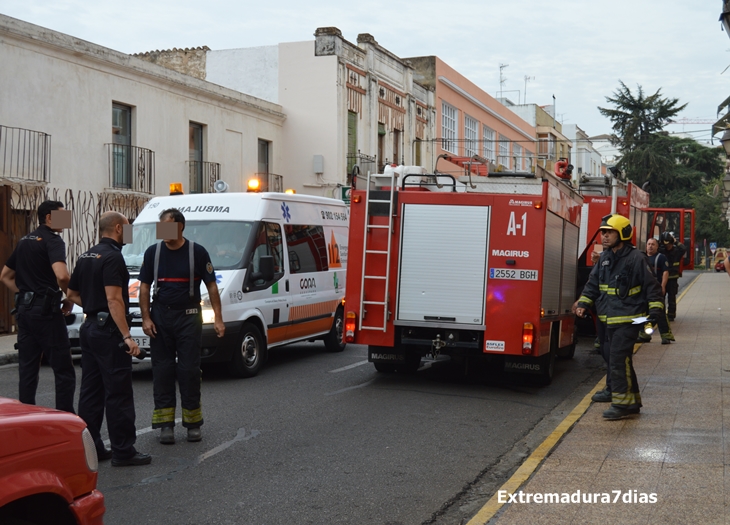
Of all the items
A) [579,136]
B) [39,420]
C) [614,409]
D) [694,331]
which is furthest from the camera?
[579,136]

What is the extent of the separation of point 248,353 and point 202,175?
12.9 m

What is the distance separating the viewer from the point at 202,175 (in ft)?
75.4

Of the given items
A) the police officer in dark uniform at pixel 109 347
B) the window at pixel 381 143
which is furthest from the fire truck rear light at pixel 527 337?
the window at pixel 381 143

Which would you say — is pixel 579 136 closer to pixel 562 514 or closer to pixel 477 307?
pixel 477 307

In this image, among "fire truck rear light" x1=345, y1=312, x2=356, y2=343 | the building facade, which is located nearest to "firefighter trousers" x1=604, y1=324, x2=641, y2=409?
"fire truck rear light" x1=345, y1=312, x2=356, y2=343

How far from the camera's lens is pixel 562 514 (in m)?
5.17

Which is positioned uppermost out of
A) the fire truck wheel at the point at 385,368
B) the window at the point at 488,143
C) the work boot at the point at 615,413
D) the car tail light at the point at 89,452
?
the window at the point at 488,143

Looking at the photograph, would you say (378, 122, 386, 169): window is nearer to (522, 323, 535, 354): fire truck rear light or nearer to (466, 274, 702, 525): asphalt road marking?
(522, 323, 535, 354): fire truck rear light

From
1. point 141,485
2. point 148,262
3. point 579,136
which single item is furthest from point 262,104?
point 579,136

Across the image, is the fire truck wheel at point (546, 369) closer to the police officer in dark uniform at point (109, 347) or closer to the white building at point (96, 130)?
the police officer in dark uniform at point (109, 347)

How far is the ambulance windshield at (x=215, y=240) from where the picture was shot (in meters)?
10.8

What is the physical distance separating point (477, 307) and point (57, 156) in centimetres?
1150

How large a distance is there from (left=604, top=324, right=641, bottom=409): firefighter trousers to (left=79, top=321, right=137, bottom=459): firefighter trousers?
4.32 m

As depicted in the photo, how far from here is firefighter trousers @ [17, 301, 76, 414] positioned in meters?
7.07
